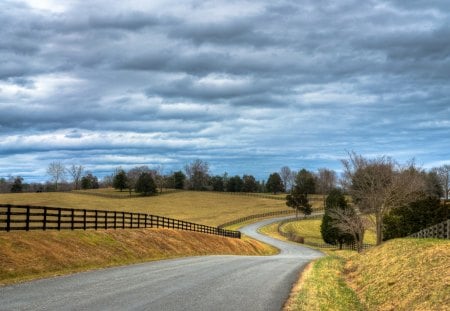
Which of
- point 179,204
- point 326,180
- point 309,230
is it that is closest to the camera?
point 309,230

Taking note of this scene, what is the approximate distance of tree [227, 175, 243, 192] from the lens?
19012 cm

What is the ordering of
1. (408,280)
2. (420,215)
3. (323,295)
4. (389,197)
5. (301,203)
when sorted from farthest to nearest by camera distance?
(301,203) < (420,215) < (389,197) < (323,295) < (408,280)

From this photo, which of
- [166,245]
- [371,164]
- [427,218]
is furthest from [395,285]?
[427,218]

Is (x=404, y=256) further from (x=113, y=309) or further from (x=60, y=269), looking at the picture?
(x=60, y=269)

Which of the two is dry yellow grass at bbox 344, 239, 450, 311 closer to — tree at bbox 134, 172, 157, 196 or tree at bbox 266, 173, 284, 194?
tree at bbox 134, 172, 157, 196

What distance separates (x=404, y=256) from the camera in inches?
722

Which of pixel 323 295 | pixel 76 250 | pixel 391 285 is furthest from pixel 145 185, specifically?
pixel 391 285

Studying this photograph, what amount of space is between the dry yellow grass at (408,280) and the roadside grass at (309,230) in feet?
224

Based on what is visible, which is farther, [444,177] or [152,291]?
[444,177]

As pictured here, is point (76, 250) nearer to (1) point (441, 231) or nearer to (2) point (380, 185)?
(1) point (441, 231)

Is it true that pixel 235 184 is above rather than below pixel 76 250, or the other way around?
above

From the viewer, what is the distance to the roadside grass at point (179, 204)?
11456 centimetres

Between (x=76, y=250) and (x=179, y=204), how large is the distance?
111 metres

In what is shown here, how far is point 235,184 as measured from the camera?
190375 millimetres
